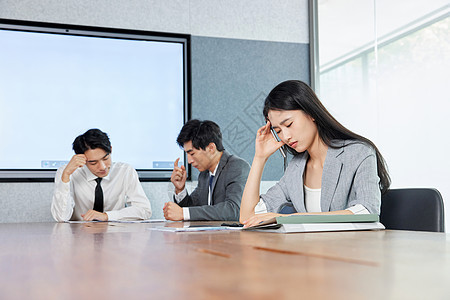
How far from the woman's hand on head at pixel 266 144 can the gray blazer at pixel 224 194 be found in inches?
20.4

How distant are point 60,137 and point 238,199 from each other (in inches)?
67.0

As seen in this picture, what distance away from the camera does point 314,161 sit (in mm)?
1981

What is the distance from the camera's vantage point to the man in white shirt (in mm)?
2803

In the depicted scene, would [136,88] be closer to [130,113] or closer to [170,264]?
[130,113]

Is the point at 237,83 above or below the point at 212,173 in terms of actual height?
above

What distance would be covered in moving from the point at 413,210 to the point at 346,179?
290 millimetres

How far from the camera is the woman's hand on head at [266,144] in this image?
208 centimetres

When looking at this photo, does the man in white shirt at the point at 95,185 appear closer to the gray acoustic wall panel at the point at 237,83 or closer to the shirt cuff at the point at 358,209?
the gray acoustic wall panel at the point at 237,83

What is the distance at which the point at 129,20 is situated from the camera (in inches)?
146

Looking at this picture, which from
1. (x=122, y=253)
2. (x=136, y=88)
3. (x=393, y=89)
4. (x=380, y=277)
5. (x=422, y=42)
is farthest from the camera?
(x=136, y=88)

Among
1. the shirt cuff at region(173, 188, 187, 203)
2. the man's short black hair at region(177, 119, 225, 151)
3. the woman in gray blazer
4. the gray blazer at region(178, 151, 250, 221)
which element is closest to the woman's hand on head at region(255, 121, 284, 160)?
the woman in gray blazer

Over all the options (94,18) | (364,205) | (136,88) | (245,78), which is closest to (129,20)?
(94,18)

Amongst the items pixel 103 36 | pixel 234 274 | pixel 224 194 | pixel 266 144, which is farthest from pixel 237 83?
pixel 234 274

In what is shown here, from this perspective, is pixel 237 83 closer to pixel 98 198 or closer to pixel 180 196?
pixel 180 196
